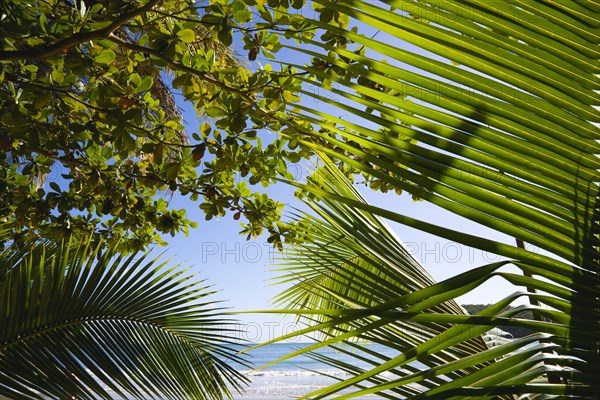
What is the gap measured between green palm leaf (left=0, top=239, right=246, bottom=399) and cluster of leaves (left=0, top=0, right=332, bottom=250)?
1.95 feet

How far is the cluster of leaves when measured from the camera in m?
2.24

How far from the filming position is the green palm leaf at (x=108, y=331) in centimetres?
219

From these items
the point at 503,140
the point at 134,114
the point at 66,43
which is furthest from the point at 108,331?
the point at 503,140

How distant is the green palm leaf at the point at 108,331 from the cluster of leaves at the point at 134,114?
0.59 meters

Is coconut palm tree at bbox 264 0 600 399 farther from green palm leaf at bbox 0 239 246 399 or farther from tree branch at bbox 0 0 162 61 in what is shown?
green palm leaf at bbox 0 239 246 399

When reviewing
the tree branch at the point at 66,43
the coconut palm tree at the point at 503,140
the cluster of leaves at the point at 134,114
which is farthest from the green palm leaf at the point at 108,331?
the coconut palm tree at the point at 503,140

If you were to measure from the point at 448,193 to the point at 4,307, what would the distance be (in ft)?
7.45

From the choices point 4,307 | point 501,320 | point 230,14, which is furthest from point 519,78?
point 4,307

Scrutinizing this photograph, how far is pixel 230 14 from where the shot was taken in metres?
2.25

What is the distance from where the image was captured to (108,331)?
2500mm

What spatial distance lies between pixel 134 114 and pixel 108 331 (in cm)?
106

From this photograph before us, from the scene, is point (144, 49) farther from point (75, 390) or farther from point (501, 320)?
point (501, 320)

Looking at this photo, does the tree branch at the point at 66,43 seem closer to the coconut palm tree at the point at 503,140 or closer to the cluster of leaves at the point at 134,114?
the cluster of leaves at the point at 134,114

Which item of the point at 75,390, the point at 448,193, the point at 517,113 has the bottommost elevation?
the point at 75,390
